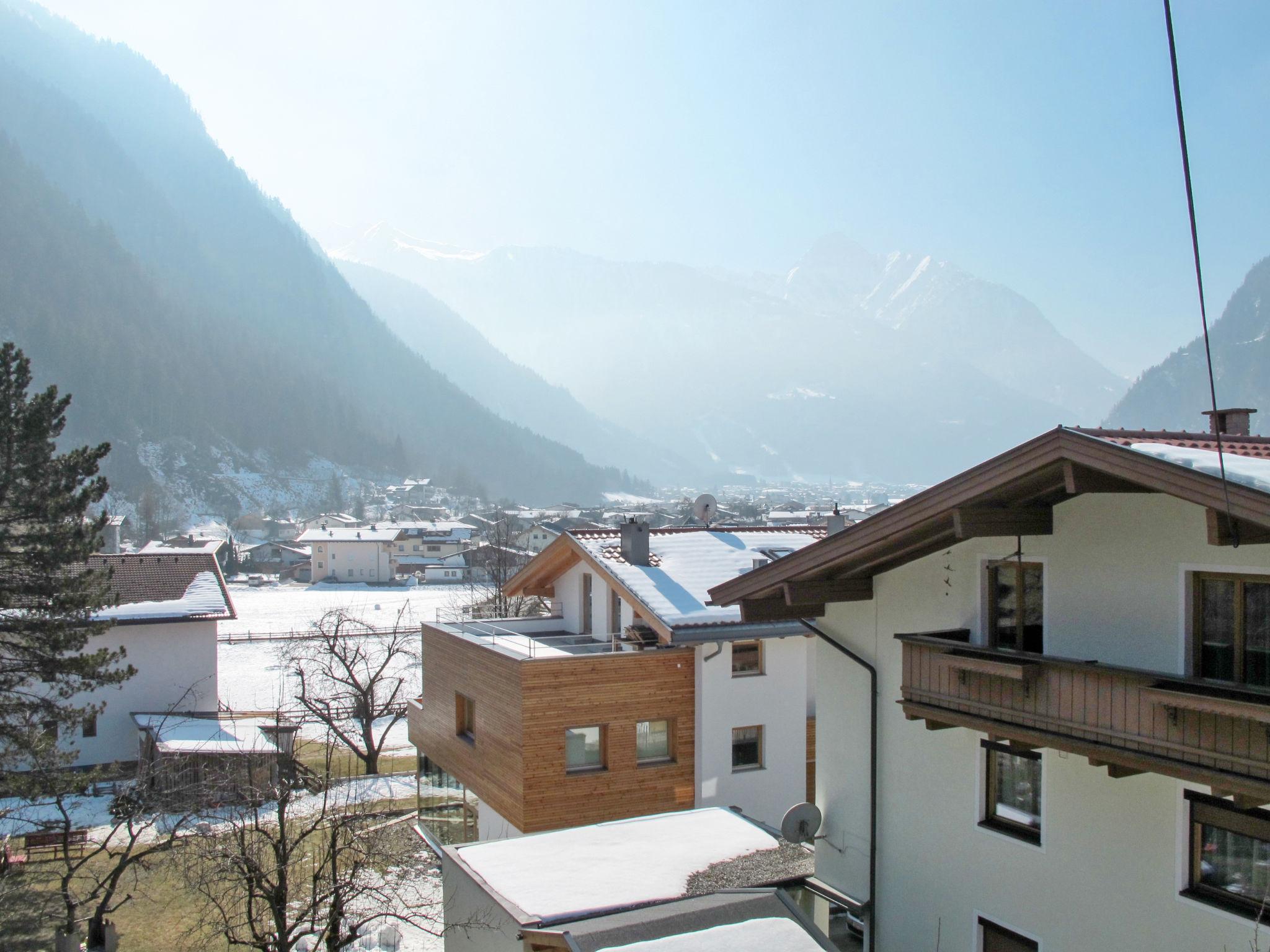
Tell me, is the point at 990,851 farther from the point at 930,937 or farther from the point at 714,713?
the point at 714,713

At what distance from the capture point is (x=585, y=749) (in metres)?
15.6

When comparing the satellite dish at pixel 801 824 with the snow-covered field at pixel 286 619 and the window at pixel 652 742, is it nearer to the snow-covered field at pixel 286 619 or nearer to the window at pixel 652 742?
the window at pixel 652 742

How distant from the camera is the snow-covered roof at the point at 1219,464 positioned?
552cm

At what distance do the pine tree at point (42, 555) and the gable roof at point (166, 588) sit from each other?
7.95 metres

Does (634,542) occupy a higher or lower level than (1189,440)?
lower

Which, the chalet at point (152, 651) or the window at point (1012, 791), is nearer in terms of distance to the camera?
the window at point (1012, 791)

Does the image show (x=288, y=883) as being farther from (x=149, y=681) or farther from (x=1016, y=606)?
(x=149, y=681)

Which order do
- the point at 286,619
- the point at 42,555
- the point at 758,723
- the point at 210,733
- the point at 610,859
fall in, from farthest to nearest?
1. the point at 286,619
2. the point at 210,733
3. the point at 42,555
4. the point at 758,723
5. the point at 610,859

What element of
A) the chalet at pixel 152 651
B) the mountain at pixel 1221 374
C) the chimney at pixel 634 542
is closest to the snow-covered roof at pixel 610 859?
the chimney at pixel 634 542

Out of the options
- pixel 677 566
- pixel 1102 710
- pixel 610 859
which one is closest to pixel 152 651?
pixel 677 566

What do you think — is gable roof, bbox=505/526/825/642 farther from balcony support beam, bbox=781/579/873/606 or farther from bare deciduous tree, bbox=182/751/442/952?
bare deciduous tree, bbox=182/751/442/952

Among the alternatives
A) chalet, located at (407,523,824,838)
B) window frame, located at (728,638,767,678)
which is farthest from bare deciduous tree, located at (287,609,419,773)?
window frame, located at (728,638,767,678)

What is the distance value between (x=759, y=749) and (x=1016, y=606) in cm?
1014

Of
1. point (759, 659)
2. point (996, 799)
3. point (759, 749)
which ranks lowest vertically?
point (759, 749)
